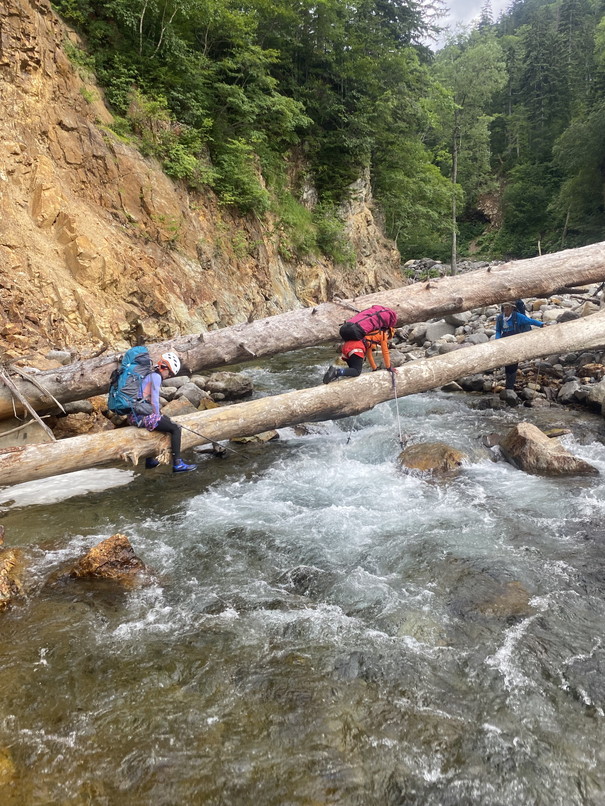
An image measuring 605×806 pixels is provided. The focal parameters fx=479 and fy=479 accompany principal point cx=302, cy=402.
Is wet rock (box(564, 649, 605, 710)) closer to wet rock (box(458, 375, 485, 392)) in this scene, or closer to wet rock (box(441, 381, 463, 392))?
wet rock (box(458, 375, 485, 392))

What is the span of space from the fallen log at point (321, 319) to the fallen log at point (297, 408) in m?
0.96

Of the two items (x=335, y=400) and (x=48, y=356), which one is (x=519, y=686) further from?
(x=48, y=356)

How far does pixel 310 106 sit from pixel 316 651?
2489cm

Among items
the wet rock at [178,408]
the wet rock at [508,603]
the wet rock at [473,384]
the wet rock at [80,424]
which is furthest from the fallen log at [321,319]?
the wet rock at [508,603]

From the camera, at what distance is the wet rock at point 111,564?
4590 millimetres

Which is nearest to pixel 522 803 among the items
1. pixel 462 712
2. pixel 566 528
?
pixel 462 712

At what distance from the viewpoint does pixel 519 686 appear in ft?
11.2

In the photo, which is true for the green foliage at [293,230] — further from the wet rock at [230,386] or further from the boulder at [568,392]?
the boulder at [568,392]

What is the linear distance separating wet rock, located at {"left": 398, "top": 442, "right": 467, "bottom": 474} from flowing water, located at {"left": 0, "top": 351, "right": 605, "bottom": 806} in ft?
1.55

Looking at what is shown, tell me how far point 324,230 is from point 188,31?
9496 mm

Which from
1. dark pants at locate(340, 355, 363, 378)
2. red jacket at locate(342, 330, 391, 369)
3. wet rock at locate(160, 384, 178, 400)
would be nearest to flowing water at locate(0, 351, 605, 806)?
dark pants at locate(340, 355, 363, 378)

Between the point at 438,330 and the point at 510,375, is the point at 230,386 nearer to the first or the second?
the point at 510,375

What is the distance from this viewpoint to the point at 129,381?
6.51 m

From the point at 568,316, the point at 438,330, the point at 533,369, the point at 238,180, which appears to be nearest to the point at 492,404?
the point at 533,369
